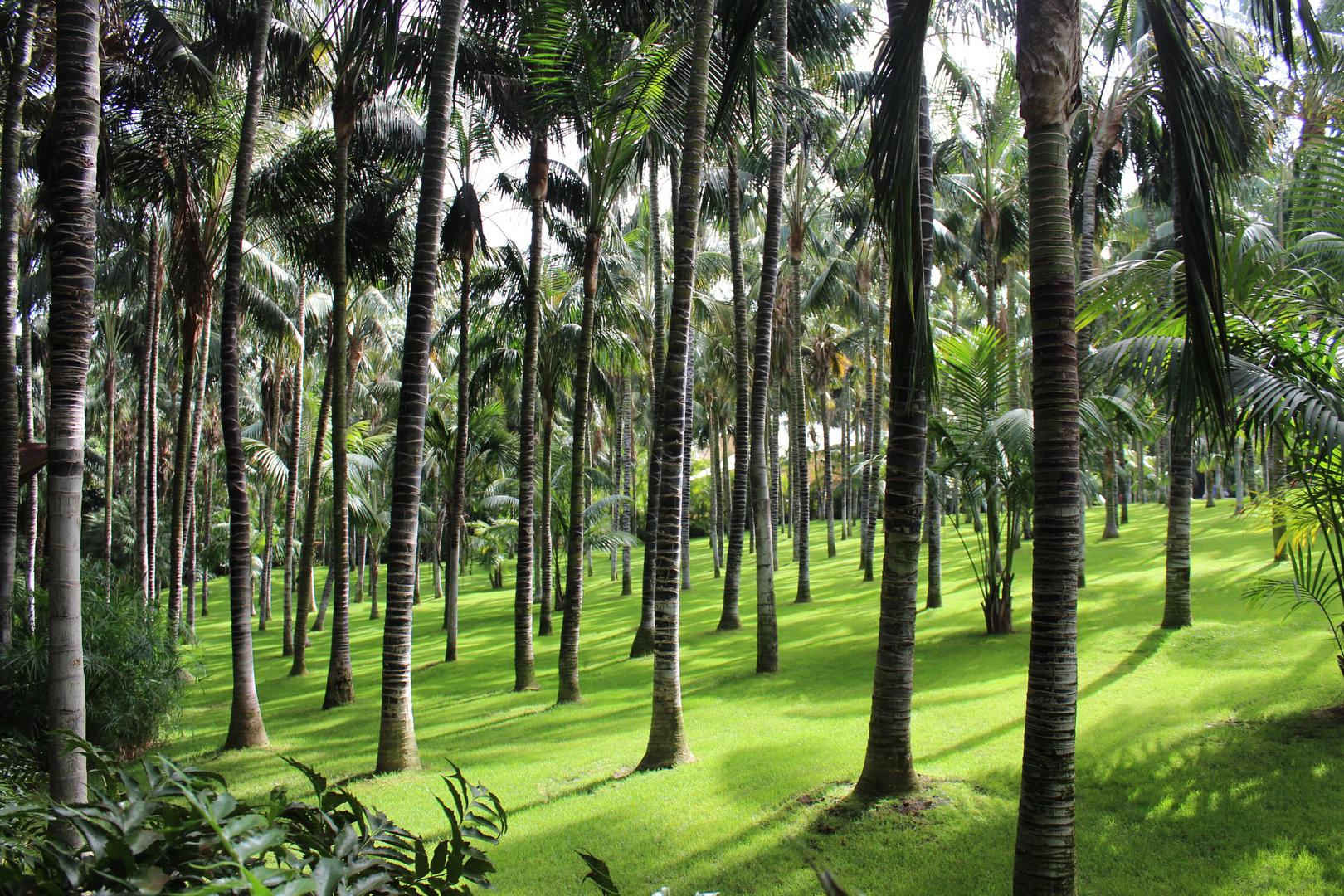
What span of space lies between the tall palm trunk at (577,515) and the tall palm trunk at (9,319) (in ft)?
22.0

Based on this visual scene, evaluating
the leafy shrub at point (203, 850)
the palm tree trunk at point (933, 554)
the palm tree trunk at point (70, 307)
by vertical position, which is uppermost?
the palm tree trunk at point (70, 307)

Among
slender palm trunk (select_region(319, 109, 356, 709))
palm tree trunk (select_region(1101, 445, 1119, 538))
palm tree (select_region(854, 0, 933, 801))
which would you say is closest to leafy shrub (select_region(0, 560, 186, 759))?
slender palm trunk (select_region(319, 109, 356, 709))

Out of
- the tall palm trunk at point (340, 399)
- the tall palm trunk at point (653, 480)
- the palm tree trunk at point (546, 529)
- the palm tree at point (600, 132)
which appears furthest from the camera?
the palm tree trunk at point (546, 529)

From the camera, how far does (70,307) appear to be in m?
5.24

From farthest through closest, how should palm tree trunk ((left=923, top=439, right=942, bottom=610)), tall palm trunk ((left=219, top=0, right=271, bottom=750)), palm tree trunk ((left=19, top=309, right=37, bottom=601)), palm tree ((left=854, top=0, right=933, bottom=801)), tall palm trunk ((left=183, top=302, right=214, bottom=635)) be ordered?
tall palm trunk ((left=183, top=302, right=214, bottom=635)) → palm tree trunk ((left=923, top=439, right=942, bottom=610)) → palm tree trunk ((left=19, top=309, right=37, bottom=601)) → tall palm trunk ((left=219, top=0, right=271, bottom=750)) → palm tree ((left=854, top=0, right=933, bottom=801))

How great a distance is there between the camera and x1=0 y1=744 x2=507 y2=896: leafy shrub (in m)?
1.64

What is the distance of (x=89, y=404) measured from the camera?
117 ft

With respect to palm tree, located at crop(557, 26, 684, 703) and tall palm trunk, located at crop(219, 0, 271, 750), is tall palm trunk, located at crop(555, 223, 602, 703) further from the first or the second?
tall palm trunk, located at crop(219, 0, 271, 750)

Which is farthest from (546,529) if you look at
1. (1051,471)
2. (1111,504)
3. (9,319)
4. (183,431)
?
(1111,504)

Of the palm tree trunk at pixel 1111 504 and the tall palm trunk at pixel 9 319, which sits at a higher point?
the tall palm trunk at pixel 9 319

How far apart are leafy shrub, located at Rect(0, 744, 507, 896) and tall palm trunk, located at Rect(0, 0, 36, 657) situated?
8.43 metres

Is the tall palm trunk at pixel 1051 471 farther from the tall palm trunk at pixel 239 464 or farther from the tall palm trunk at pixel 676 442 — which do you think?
the tall palm trunk at pixel 239 464

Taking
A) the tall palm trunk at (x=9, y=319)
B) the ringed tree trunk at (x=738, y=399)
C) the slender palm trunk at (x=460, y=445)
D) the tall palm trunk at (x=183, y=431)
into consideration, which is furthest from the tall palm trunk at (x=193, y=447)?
the ringed tree trunk at (x=738, y=399)

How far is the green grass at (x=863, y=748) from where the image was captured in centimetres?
551
